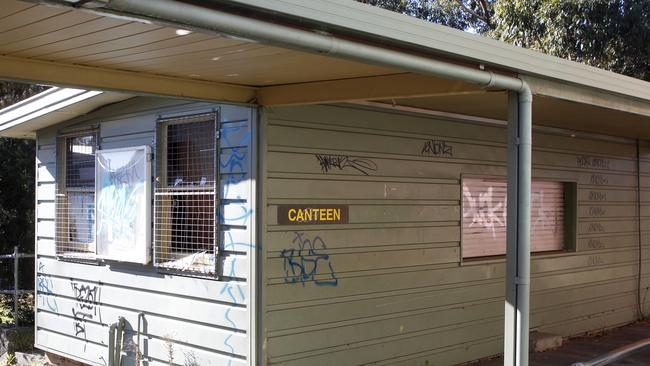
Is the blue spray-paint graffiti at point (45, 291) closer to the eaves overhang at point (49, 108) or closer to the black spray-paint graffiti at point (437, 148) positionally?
the eaves overhang at point (49, 108)

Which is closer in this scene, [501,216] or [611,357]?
[611,357]

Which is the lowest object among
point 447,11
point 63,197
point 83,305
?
point 83,305

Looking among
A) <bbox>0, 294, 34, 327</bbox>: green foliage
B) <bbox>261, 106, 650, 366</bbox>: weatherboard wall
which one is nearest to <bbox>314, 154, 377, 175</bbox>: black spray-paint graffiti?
<bbox>261, 106, 650, 366</bbox>: weatherboard wall

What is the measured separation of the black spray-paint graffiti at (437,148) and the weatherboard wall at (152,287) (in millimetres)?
2203

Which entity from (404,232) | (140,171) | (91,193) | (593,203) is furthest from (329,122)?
(593,203)

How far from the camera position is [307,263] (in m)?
6.17

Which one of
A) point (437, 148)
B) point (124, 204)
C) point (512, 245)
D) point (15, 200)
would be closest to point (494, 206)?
point (437, 148)

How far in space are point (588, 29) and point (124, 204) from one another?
29.3 ft

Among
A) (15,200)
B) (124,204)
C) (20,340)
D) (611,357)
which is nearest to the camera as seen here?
(611,357)

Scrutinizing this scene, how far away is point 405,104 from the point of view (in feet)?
22.9

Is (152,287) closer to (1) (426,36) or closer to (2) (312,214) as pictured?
(2) (312,214)

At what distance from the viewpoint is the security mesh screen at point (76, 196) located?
26.1 ft

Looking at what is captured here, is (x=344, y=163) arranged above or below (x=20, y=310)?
above

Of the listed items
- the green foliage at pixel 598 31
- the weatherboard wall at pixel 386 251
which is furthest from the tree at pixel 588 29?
the weatherboard wall at pixel 386 251
